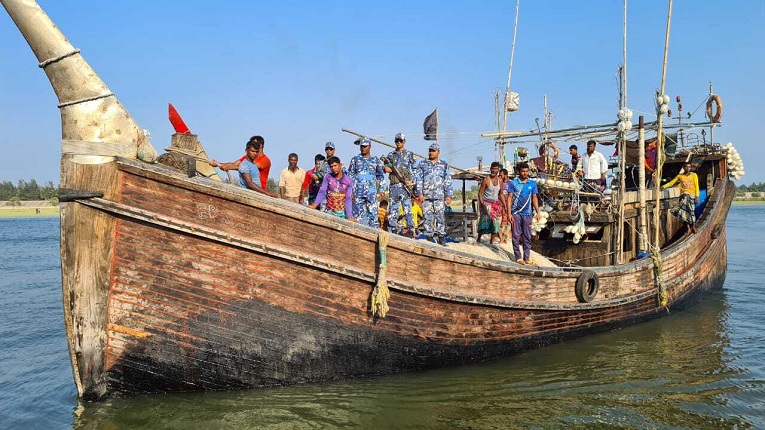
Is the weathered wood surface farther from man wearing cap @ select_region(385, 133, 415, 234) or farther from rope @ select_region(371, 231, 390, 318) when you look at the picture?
man wearing cap @ select_region(385, 133, 415, 234)

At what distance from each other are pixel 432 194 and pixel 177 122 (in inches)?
139

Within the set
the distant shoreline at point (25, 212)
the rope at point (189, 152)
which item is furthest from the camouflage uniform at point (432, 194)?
the distant shoreline at point (25, 212)

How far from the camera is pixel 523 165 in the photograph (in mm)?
8008

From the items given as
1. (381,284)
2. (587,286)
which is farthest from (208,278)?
(587,286)

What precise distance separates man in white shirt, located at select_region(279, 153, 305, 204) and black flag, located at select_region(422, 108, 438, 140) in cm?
222

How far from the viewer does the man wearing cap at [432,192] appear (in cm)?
774

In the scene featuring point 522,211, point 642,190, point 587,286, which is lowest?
point 587,286

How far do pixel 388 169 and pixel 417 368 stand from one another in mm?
2737

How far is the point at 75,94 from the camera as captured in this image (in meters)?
5.06

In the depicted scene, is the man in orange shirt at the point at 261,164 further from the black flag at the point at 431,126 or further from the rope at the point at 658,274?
the rope at the point at 658,274

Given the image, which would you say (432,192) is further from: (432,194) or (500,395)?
(500,395)

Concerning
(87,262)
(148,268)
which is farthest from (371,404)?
(87,262)

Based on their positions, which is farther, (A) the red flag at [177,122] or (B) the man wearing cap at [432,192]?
(B) the man wearing cap at [432,192]

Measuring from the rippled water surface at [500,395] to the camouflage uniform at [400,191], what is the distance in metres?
2.24
